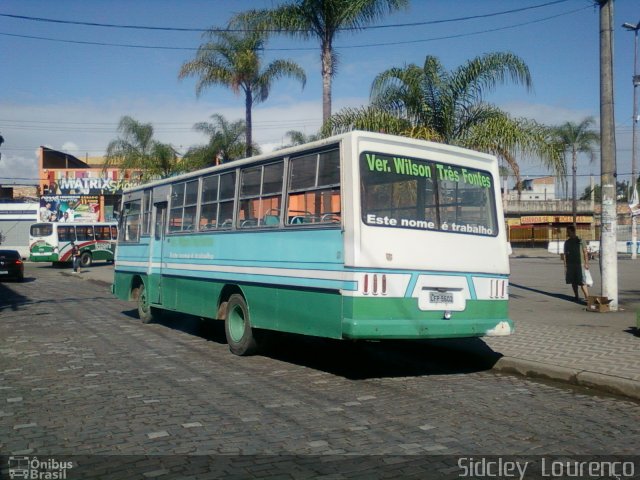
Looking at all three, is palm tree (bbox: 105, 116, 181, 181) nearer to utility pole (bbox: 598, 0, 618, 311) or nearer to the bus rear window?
the bus rear window

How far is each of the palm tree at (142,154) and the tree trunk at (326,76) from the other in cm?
1620

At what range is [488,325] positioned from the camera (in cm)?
866

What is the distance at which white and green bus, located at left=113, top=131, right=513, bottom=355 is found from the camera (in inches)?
306

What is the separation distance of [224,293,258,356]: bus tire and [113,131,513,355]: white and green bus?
2 cm

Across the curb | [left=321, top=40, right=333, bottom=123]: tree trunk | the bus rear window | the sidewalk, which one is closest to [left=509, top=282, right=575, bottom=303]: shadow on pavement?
the sidewalk

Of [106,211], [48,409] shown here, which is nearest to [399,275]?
[48,409]

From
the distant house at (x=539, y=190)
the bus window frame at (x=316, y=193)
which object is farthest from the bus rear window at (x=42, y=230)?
the distant house at (x=539, y=190)

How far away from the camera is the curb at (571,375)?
24.0 ft

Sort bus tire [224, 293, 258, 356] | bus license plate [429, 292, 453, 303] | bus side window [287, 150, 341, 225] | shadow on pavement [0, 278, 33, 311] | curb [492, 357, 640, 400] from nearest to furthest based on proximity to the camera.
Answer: curb [492, 357, 640, 400], bus side window [287, 150, 341, 225], bus license plate [429, 292, 453, 303], bus tire [224, 293, 258, 356], shadow on pavement [0, 278, 33, 311]

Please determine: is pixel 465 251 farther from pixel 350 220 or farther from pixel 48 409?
pixel 48 409

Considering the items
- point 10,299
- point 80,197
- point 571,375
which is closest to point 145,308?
point 10,299

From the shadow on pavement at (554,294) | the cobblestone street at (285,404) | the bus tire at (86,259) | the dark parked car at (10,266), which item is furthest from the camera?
the bus tire at (86,259)

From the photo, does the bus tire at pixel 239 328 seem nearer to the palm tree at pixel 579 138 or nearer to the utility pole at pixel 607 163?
the utility pole at pixel 607 163

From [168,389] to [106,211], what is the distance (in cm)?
5328
